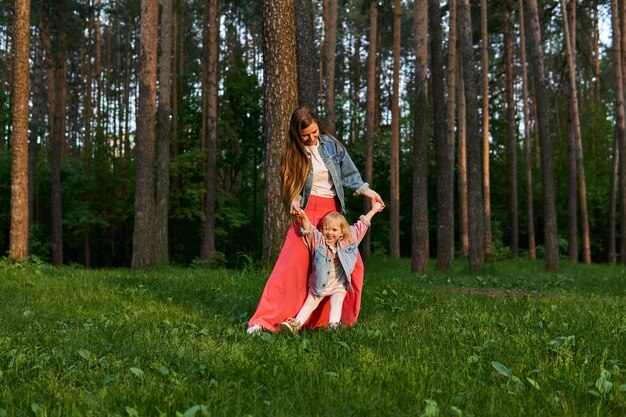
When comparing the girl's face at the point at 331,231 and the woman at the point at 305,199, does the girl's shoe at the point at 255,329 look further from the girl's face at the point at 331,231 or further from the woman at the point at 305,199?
the girl's face at the point at 331,231

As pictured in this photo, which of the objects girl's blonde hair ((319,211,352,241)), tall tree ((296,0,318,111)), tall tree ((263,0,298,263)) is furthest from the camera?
tall tree ((296,0,318,111))

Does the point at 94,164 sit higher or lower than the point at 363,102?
lower

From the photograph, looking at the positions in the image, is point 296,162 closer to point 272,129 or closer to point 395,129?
point 272,129

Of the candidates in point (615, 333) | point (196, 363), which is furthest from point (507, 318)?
point (196, 363)

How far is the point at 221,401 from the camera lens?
3.17m

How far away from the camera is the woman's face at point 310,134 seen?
19.1ft

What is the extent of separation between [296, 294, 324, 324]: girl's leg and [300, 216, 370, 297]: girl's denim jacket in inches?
2.6

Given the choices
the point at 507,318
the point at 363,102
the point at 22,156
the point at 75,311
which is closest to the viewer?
the point at 507,318

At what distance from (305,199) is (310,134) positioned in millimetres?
677

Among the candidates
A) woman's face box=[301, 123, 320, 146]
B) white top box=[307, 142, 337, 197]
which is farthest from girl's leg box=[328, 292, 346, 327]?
woman's face box=[301, 123, 320, 146]

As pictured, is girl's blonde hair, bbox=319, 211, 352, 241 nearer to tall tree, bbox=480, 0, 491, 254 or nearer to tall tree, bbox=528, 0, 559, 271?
tall tree, bbox=528, 0, 559, 271

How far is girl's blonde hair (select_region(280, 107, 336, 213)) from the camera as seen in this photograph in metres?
5.81

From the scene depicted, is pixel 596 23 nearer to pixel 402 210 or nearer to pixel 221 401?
pixel 402 210

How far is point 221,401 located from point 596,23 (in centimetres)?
3288
